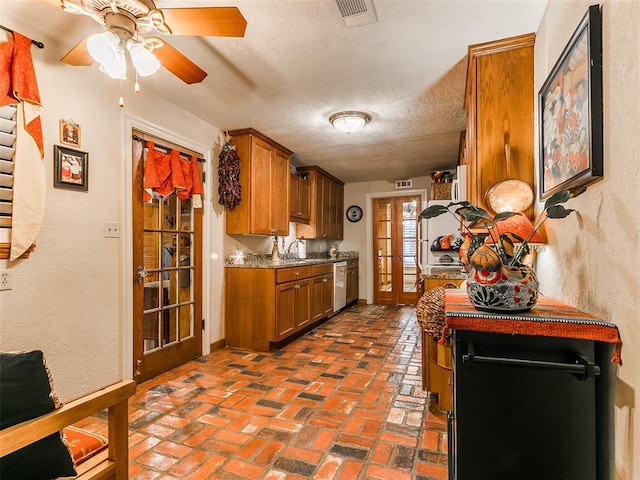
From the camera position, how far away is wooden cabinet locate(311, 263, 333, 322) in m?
4.33

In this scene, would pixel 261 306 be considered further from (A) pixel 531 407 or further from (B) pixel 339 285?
(A) pixel 531 407

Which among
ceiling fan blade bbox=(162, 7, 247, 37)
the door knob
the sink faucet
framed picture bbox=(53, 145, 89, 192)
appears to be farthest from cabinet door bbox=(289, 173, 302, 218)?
ceiling fan blade bbox=(162, 7, 247, 37)

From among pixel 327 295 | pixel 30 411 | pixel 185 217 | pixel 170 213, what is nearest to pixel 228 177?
pixel 185 217

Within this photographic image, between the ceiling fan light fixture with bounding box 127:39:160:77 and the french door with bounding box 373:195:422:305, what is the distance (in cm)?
499

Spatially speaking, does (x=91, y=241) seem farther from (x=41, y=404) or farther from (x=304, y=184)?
(x=304, y=184)

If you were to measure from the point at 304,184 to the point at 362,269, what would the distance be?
219 cm

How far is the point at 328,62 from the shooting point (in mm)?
2275

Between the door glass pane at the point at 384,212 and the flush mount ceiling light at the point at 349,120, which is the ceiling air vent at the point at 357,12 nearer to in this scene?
the flush mount ceiling light at the point at 349,120

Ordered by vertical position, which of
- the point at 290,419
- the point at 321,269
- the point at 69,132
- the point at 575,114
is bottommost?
the point at 290,419

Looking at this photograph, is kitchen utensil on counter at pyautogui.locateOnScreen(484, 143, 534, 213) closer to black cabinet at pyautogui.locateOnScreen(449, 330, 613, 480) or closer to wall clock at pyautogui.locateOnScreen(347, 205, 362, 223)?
black cabinet at pyautogui.locateOnScreen(449, 330, 613, 480)

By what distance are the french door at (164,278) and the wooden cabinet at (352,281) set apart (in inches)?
118

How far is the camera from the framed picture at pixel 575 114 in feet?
3.53

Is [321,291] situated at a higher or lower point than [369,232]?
lower

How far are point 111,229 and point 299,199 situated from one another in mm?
2794
